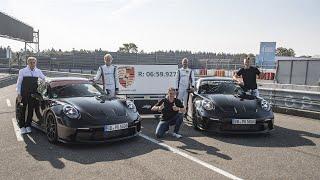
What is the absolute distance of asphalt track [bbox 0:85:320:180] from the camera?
532 centimetres

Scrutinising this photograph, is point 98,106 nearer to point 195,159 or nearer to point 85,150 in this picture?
point 85,150

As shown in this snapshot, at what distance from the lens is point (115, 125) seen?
697 cm

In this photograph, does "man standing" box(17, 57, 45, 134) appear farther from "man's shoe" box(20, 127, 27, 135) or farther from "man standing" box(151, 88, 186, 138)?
"man standing" box(151, 88, 186, 138)

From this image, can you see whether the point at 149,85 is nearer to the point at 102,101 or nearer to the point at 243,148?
the point at 102,101

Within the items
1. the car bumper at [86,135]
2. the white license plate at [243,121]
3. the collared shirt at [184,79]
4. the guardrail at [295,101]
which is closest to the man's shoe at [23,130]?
the car bumper at [86,135]

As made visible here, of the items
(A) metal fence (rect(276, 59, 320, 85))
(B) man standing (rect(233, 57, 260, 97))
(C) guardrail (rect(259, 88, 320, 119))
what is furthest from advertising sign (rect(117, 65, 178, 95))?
(A) metal fence (rect(276, 59, 320, 85))

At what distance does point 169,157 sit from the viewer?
625cm

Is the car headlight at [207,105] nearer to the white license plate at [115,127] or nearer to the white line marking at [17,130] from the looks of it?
the white license plate at [115,127]

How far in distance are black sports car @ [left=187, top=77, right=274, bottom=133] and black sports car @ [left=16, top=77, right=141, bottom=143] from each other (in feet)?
5.20

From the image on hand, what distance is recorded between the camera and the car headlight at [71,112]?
22.8 feet


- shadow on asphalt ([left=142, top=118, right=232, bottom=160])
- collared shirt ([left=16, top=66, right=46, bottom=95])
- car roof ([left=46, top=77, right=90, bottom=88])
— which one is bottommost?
shadow on asphalt ([left=142, top=118, right=232, bottom=160])

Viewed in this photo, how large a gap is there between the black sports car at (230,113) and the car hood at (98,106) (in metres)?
1.83

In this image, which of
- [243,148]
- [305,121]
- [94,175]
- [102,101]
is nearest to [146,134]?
[102,101]

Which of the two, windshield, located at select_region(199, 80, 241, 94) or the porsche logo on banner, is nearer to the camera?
windshield, located at select_region(199, 80, 241, 94)
